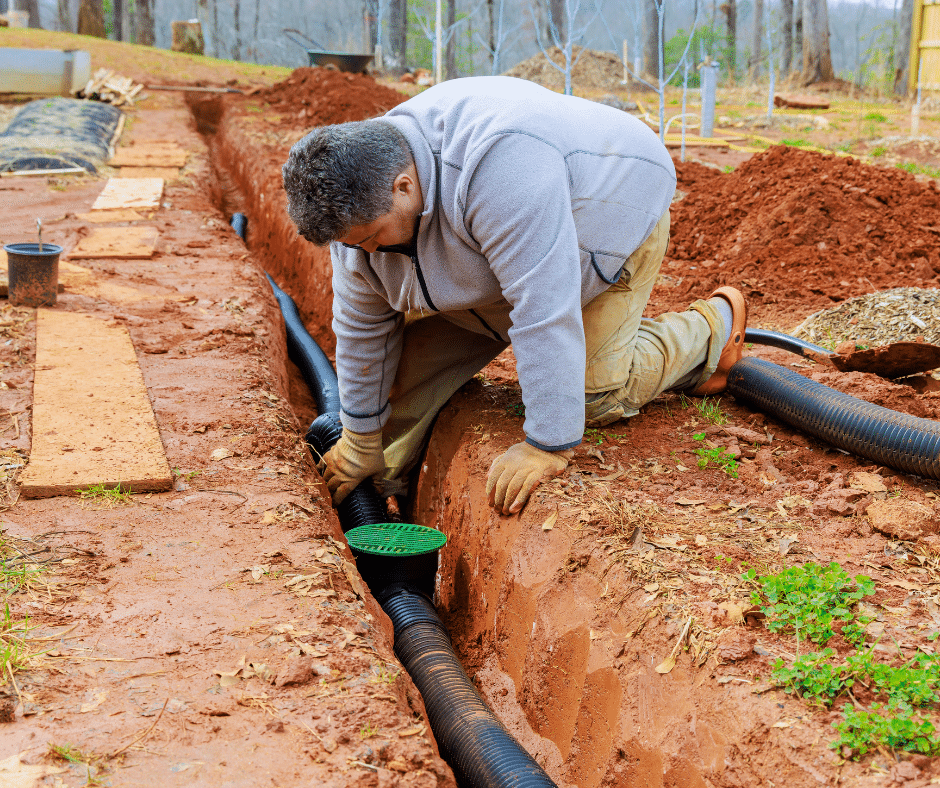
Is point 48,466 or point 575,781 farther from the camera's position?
point 48,466

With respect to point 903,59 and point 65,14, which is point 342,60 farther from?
point 65,14

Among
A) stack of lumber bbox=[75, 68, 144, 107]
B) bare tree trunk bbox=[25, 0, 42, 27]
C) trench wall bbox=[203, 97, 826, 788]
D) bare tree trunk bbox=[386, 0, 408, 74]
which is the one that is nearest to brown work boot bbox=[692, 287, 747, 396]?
trench wall bbox=[203, 97, 826, 788]

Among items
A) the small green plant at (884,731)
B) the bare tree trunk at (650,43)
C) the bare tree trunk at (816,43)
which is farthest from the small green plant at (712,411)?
the bare tree trunk at (650,43)

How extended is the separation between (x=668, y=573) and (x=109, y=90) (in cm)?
1424

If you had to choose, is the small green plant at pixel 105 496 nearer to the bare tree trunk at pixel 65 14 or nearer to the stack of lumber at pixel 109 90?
the stack of lumber at pixel 109 90

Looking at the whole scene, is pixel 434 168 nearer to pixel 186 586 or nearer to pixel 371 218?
pixel 371 218

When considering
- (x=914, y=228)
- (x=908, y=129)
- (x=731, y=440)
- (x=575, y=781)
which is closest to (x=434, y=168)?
(x=731, y=440)

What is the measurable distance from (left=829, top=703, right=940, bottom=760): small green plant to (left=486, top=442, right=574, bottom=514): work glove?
1.21m

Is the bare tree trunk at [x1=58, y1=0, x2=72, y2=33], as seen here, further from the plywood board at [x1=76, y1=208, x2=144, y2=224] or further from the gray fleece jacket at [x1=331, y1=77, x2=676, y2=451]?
the gray fleece jacket at [x1=331, y1=77, x2=676, y2=451]

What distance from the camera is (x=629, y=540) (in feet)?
8.16

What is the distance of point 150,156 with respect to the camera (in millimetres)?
9336

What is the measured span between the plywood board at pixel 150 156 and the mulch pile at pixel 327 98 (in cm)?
191

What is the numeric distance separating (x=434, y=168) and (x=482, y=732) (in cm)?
169

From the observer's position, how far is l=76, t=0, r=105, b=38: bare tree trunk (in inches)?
886
